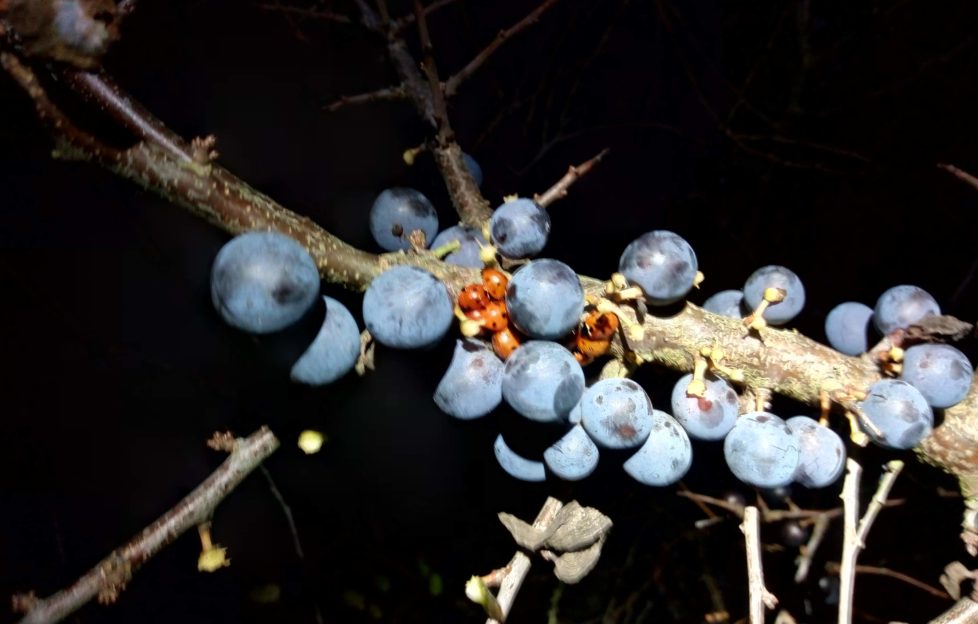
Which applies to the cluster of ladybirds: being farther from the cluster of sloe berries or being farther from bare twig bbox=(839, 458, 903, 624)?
bare twig bbox=(839, 458, 903, 624)

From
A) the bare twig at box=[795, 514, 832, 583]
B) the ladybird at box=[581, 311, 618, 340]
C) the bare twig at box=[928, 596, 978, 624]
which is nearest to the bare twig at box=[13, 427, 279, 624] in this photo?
the ladybird at box=[581, 311, 618, 340]

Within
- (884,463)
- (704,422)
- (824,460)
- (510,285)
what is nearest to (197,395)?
(510,285)

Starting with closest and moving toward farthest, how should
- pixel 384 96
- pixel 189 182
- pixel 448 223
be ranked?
pixel 189 182 < pixel 384 96 < pixel 448 223

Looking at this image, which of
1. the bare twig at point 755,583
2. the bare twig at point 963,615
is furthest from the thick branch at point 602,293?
the bare twig at point 755,583

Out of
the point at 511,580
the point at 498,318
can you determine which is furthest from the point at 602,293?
the point at 511,580

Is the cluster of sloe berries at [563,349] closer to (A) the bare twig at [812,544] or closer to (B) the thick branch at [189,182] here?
(B) the thick branch at [189,182]

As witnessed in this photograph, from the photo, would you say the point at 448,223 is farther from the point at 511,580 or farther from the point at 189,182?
the point at 511,580

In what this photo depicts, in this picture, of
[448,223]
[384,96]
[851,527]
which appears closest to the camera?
[851,527]
